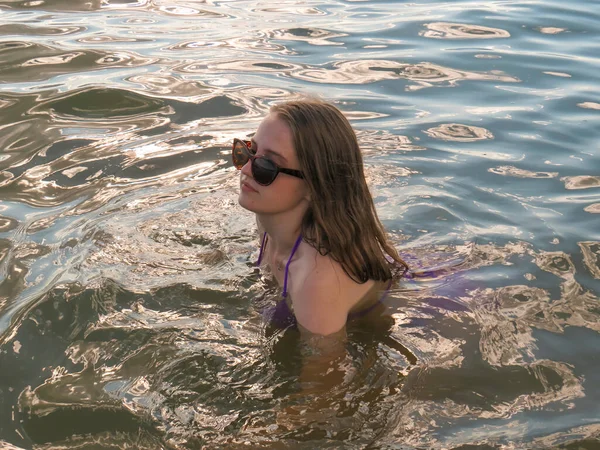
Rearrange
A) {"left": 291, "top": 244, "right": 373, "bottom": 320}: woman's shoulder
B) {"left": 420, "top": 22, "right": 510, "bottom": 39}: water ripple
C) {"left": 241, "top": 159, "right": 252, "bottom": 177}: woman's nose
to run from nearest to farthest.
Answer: {"left": 291, "top": 244, "right": 373, "bottom": 320}: woman's shoulder < {"left": 241, "top": 159, "right": 252, "bottom": 177}: woman's nose < {"left": 420, "top": 22, "right": 510, "bottom": 39}: water ripple

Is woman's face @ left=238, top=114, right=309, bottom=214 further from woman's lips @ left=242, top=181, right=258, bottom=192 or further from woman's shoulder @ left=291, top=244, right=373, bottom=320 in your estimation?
woman's shoulder @ left=291, top=244, right=373, bottom=320

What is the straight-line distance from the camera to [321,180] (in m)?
3.71

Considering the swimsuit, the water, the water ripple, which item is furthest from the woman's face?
the water ripple

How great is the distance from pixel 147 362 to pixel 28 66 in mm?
4985

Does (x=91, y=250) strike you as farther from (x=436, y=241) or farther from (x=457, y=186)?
(x=457, y=186)

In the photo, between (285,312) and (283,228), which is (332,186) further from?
(285,312)

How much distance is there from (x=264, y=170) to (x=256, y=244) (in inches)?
47.1

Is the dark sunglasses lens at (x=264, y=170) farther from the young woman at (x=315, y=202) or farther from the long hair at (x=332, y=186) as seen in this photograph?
the long hair at (x=332, y=186)

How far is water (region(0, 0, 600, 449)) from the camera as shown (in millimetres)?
3342

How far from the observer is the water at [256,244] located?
11.0ft

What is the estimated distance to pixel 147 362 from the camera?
11.9 feet

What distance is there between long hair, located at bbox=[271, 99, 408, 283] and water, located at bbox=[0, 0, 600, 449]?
0.43 meters

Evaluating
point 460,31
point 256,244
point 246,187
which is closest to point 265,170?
point 246,187

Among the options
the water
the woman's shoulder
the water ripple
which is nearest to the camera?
the water
